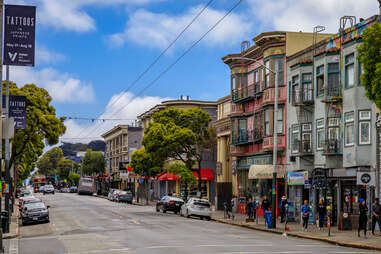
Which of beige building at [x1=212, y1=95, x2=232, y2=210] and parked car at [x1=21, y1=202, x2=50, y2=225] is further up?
beige building at [x1=212, y1=95, x2=232, y2=210]

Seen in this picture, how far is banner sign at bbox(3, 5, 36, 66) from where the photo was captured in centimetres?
2291

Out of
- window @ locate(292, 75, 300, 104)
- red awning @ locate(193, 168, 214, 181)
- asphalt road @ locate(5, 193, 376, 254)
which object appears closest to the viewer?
asphalt road @ locate(5, 193, 376, 254)

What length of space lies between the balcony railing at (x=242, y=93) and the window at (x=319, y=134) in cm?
1036

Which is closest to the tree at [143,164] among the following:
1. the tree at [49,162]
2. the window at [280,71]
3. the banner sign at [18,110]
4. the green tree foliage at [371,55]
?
the window at [280,71]

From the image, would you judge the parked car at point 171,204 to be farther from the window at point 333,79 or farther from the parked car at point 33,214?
the window at point 333,79

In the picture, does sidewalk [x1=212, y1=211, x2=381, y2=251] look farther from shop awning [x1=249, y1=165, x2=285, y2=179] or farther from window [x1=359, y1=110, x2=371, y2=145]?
shop awning [x1=249, y1=165, x2=285, y2=179]

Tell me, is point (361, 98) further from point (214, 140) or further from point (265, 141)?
point (214, 140)

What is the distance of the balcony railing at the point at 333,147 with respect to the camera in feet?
112

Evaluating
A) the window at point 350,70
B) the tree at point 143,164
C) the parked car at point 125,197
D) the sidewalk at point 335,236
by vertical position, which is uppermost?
the window at point 350,70

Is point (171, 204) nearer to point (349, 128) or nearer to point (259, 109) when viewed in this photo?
point (259, 109)

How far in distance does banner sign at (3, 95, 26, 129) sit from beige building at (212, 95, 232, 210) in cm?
2452

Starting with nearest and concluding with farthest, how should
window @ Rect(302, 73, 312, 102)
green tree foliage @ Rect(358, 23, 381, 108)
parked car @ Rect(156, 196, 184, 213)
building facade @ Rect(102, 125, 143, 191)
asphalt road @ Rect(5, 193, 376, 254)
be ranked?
asphalt road @ Rect(5, 193, 376, 254) < green tree foliage @ Rect(358, 23, 381, 108) < window @ Rect(302, 73, 312, 102) < parked car @ Rect(156, 196, 184, 213) < building facade @ Rect(102, 125, 143, 191)

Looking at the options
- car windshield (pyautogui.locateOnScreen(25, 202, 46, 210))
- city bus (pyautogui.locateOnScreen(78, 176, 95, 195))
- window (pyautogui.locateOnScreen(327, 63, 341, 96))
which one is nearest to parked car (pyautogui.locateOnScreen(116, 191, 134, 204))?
city bus (pyautogui.locateOnScreen(78, 176, 95, 195))

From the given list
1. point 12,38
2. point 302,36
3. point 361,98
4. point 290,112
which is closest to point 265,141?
point 290,112
